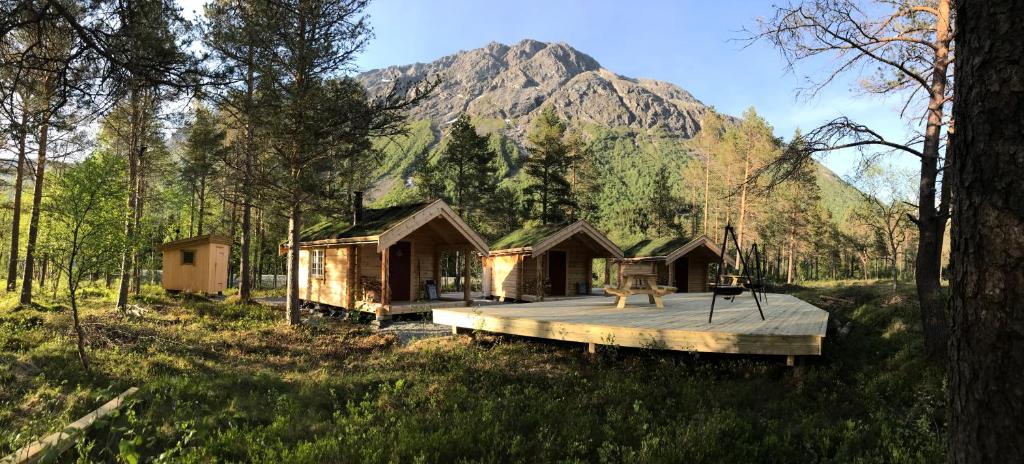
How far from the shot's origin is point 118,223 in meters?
9.02

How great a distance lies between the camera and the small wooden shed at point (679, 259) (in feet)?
81.8

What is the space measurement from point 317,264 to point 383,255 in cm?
498

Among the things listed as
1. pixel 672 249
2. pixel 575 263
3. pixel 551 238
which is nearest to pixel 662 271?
pixel 672 249

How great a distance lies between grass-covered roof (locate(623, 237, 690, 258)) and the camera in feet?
82.9

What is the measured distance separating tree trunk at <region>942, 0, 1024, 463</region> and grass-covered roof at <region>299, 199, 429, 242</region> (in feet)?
45.7

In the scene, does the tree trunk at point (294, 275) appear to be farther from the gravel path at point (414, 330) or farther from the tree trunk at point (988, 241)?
the tree trunk at point (988, 241)

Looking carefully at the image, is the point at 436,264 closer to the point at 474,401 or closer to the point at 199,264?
the point at 199,264

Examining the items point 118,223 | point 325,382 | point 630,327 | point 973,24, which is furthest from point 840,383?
point 118,223

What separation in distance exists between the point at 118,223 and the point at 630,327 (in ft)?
29.9

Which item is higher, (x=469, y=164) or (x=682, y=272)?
(x=469, y=164)

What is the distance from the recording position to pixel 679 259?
88.2 ft

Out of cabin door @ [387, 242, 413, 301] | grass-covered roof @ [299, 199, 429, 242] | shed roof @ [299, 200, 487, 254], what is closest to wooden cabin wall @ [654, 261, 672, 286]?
shed roof @ [299, 200, 487, 254]

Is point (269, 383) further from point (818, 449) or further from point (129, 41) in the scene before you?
→ point (818, 449)

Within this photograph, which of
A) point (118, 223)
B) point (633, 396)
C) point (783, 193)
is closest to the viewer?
point (633, 396)
